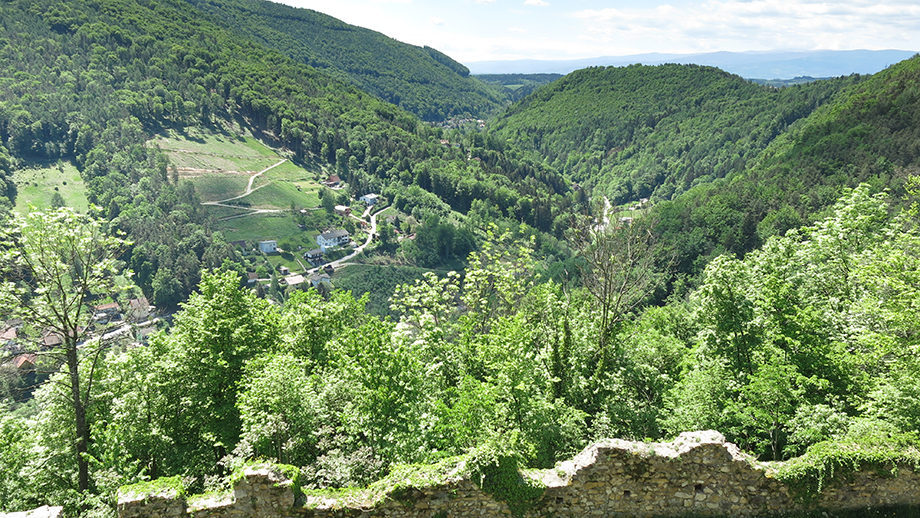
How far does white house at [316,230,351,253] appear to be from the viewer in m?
149

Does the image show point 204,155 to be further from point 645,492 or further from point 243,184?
point 645,492

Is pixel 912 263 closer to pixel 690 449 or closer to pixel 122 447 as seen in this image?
pixel 690 449

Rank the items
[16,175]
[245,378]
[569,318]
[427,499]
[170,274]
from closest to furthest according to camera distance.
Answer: [427,499] < [245,378] < [569,318] < [170,274] < [16,175]

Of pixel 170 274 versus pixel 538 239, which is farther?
pixel 538 239

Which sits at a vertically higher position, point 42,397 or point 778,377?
point 778,377

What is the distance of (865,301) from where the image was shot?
56.3 ft

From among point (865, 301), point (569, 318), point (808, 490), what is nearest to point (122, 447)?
point (569, 318)

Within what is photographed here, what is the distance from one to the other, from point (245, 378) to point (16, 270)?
7.17m

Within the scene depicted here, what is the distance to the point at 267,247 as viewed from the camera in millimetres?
143375

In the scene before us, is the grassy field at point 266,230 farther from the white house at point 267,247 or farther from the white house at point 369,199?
the white house at point 369,199

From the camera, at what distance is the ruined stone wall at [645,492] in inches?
495

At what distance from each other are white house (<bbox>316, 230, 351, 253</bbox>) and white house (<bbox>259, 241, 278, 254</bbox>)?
13077 millimetres

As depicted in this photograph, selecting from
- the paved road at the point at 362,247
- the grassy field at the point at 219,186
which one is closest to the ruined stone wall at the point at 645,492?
the paved road at the point at 362,247

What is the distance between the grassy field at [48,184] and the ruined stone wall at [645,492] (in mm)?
165980
